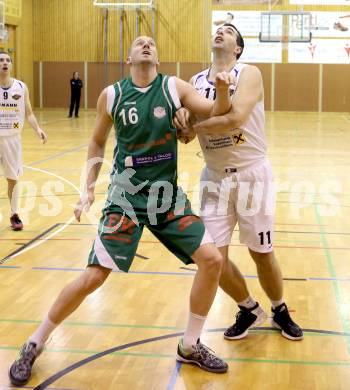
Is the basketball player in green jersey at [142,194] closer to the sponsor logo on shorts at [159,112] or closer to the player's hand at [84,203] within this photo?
the sponsor logo on shorts at [159,112]

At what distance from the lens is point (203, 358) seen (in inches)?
176

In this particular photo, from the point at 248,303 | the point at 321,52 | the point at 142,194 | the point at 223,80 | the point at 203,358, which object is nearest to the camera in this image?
the point at 223,80

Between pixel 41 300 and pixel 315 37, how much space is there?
28.5m

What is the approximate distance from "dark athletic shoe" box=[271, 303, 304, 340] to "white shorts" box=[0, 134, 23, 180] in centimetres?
486

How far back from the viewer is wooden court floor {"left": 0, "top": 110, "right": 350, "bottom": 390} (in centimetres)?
439

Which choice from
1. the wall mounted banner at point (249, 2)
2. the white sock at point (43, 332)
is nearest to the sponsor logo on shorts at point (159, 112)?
the white sock at point (43, 332)

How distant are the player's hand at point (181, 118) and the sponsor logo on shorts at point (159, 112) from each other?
8 centimetres

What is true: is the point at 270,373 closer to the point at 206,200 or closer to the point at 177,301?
the point at 206,200

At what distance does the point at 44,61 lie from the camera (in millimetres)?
34094

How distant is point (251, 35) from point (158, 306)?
2783 cm

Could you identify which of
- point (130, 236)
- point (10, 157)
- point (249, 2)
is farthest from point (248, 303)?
point (249, 2)

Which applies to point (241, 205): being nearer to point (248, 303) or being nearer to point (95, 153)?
point (248, 303)

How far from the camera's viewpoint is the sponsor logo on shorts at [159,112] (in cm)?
429

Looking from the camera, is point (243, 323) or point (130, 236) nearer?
point (130, 236)
